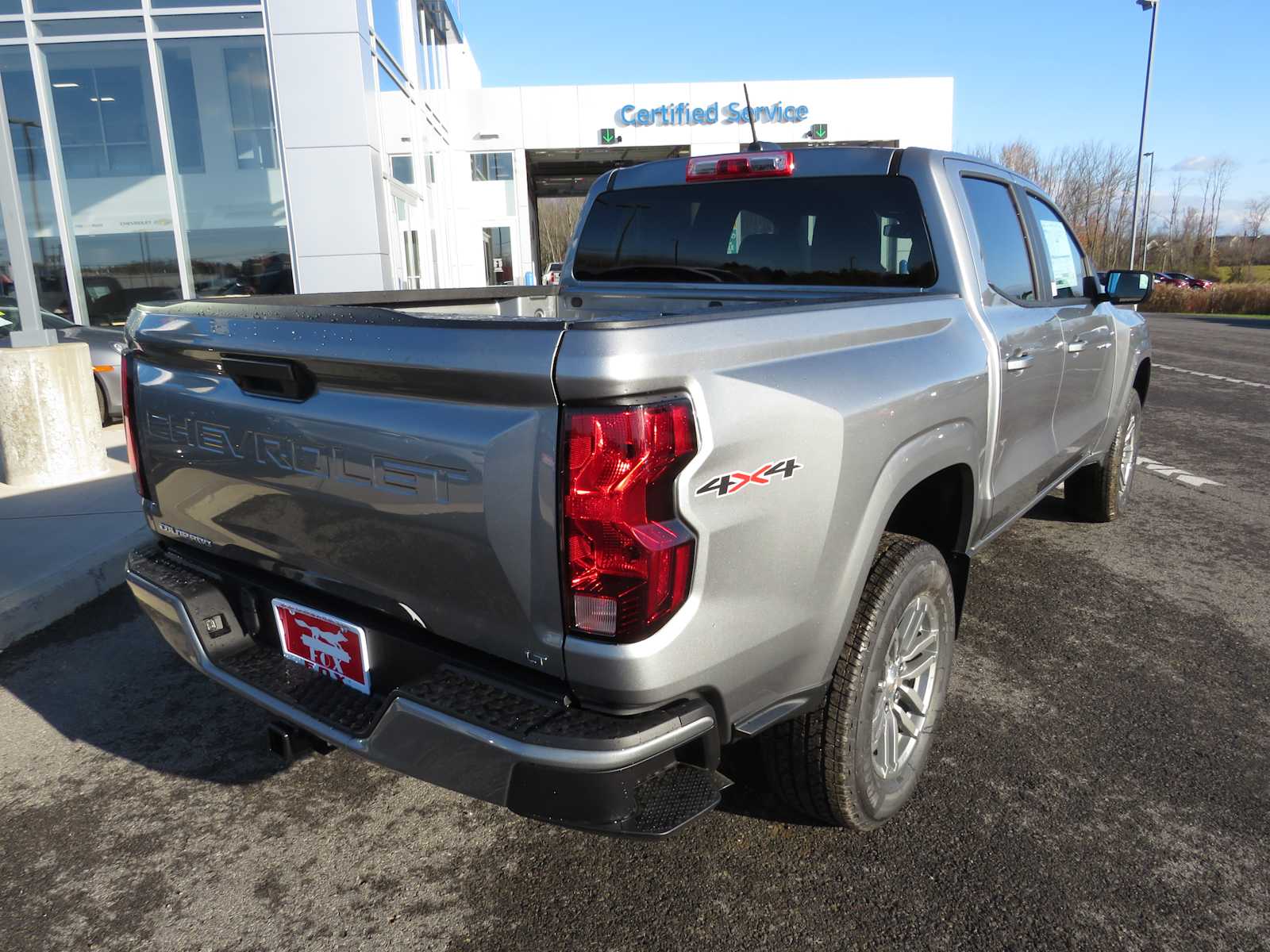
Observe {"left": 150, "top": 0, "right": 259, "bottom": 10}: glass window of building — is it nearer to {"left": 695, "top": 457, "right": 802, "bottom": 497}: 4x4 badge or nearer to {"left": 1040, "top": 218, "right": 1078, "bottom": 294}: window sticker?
{"left": 1040, "top": 218, "right": 1078, "bottom": 294}: window sticker

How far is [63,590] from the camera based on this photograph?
438 centimetres

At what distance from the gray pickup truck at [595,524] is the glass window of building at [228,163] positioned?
10.2 m

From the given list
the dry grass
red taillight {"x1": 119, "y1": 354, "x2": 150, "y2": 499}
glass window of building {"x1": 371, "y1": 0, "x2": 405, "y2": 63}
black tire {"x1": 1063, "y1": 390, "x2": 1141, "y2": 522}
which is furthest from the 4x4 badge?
the dry grass

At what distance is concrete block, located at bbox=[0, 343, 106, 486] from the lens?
245 inches

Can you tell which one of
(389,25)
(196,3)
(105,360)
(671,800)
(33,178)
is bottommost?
(671,800)

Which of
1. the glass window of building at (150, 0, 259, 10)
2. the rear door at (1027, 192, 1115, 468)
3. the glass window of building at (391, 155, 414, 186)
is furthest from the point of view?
the glass window of building at (391, 155, 414, 186)

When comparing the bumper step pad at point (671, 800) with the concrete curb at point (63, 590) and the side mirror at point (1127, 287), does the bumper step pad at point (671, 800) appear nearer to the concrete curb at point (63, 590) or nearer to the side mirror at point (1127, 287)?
the concrete curb at point (63, 590)

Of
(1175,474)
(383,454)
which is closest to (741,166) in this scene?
(383,454)

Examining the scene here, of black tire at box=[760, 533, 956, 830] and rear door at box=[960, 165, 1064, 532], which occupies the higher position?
rear door at box=[960, 165, 1064, 532]

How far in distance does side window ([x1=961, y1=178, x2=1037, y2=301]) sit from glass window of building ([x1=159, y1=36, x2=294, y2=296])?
33.5 feet

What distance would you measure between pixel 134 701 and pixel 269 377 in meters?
2.06

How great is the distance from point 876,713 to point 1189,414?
9408 mm

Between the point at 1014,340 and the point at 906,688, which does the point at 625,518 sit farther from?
the point at 1014,340

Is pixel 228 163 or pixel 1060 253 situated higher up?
pixel 228 163
